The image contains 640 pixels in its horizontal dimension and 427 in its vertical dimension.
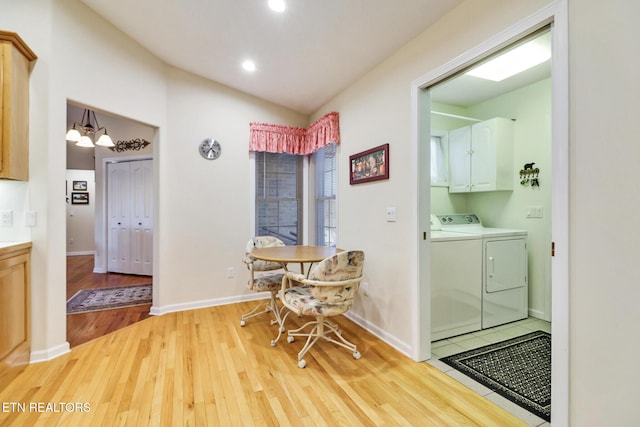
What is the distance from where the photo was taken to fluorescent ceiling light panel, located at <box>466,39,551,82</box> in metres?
Result: 2.49

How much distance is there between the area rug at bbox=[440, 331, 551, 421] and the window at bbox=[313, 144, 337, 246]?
2.02 meters

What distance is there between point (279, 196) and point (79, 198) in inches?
246

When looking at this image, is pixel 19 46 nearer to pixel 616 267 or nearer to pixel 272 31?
pixel 272 31

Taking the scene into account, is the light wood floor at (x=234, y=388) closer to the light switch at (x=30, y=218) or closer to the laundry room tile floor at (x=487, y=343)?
the laundry room tile floor at (x=487, y=343)

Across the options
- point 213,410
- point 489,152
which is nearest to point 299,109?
point 489,152

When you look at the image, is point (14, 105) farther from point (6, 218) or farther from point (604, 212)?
point (604, 212)

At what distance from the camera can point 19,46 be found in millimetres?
2055

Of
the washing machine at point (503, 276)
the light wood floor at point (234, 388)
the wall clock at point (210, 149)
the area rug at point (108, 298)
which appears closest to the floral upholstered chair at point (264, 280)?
the light wood floor at point (234, 388)

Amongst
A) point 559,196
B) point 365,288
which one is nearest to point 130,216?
point 365,288

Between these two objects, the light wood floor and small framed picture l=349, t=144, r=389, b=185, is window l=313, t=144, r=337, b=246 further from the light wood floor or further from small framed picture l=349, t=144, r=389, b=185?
the light wood floor

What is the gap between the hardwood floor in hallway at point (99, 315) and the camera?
9.05ft

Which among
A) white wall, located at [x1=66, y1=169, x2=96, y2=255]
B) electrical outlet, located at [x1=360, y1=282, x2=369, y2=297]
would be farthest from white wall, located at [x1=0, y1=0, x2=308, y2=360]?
white wall, located at [x1=66, y1=169, x2=96, y2=255]

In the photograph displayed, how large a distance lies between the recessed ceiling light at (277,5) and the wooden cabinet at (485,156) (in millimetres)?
2603

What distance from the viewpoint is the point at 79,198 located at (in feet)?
23.6
